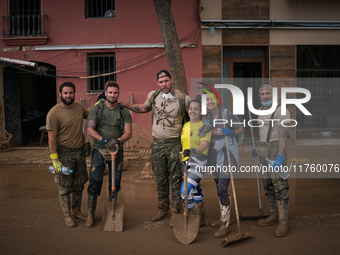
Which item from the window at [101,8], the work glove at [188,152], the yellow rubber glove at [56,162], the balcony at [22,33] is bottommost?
the yellow rubber glove at [56,162]

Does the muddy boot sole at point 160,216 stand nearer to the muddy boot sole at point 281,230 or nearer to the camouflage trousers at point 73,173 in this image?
the camouflage trousers at point 73,173

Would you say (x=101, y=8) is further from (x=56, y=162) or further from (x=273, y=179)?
(x=273, y=179)

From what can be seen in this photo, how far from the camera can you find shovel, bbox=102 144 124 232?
5.75 m

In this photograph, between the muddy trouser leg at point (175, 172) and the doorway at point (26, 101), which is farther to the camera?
the doorway at point (26, 101)

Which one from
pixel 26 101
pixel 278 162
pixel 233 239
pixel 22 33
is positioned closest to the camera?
pixel 233 239

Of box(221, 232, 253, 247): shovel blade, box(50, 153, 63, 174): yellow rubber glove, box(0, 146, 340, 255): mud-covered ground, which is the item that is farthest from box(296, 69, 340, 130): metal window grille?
box(50, 153, 63, 174): yellow rubber glove

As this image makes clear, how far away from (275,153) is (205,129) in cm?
104

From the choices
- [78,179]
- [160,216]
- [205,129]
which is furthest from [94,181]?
[205,129]

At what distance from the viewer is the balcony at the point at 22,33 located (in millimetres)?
13562

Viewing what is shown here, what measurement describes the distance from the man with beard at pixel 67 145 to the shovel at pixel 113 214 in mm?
510

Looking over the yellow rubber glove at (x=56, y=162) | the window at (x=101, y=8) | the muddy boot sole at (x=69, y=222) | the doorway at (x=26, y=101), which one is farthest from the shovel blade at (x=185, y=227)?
the window at (x=101, y=8)

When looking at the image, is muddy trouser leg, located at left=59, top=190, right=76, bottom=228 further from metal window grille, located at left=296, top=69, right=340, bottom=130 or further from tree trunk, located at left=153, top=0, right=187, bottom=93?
metal window grille, located at left=296, top=69, right=340, bottom=130

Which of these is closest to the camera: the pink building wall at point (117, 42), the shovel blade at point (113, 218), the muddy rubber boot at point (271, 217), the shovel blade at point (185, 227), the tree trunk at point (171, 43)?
the shovel blade at point (185, 227)

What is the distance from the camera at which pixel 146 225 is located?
5.98m
